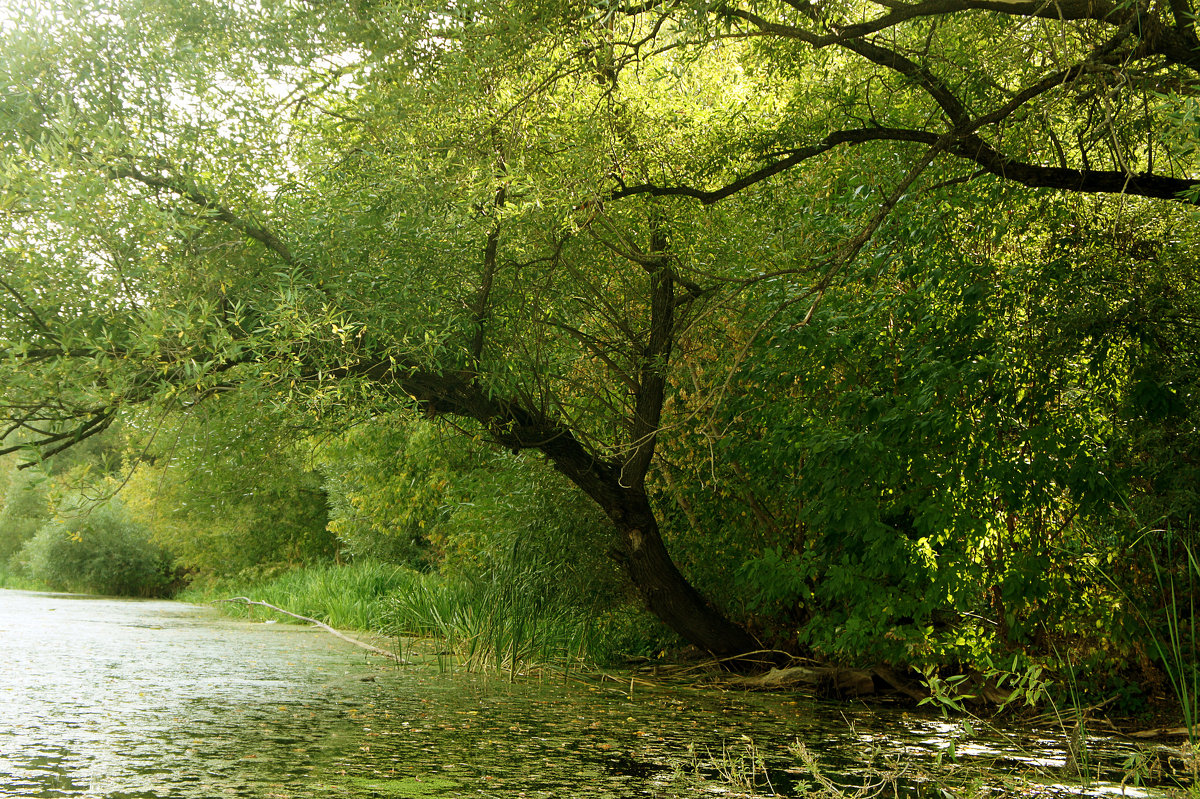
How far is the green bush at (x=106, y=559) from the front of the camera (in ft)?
90.5

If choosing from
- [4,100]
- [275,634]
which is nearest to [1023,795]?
[4,100]

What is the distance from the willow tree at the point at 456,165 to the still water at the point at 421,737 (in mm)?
1749

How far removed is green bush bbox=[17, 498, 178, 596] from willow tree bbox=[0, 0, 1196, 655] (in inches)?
923

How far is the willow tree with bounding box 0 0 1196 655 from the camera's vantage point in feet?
18.0

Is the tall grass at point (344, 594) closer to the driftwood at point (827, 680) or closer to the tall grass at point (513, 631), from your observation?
the tall grass at point (513, 631)

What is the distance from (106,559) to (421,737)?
26.4m

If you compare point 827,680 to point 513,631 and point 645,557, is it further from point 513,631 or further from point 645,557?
point 513,631

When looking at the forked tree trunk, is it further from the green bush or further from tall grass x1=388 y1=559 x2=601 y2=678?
the green bush

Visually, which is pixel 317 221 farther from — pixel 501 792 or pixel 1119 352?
pixel 1119 352

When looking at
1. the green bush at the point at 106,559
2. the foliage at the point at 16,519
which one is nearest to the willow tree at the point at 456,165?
the green bush at the point at 106,559

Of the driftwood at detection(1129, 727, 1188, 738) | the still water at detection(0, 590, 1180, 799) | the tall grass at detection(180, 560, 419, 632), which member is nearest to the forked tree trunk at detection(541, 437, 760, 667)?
the still water at detection(0, 590, 1180, 799)

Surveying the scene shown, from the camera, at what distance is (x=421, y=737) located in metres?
5.41

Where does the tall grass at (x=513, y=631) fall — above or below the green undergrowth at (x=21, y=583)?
below

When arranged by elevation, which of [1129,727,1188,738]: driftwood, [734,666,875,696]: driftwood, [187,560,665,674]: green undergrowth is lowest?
[1129,727,1188,738]: driftwood
